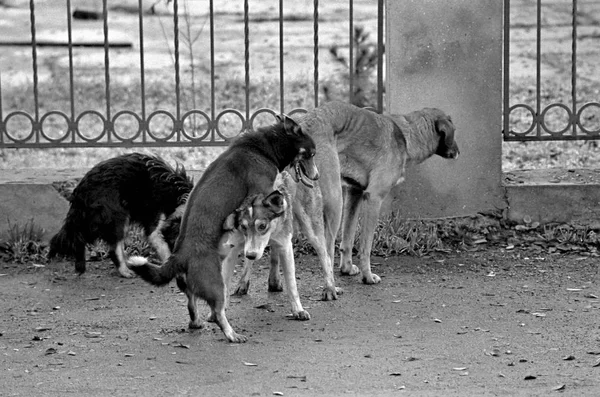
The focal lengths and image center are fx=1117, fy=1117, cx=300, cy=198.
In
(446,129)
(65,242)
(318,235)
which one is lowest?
(65,242)

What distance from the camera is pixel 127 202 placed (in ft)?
26.4

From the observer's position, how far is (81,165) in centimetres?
1138

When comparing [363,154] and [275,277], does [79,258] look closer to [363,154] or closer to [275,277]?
[275,277]

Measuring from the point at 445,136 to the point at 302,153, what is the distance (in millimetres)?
1654

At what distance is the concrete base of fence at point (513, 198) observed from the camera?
28.9 ft

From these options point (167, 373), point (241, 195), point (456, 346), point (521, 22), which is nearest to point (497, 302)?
point (456, 346)

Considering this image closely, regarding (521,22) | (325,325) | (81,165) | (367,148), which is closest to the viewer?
(325,325)

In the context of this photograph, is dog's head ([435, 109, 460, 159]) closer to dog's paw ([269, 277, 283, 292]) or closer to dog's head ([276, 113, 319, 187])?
dog's head ([276, 113, 319, 187])

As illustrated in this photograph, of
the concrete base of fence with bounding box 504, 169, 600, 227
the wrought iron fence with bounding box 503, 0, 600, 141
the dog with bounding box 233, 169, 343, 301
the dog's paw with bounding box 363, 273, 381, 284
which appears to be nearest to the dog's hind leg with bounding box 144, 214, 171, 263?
the dog with bounding box 233, 169, 343, 301

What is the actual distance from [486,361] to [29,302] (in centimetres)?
327

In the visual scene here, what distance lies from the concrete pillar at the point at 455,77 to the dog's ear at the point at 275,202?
265 cm

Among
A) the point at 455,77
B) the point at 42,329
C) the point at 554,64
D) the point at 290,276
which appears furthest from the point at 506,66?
the point at 554,64

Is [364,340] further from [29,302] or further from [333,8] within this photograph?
[333,8]

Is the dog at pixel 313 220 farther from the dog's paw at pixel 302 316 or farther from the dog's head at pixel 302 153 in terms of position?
the dog's paw at pixel 302 316
